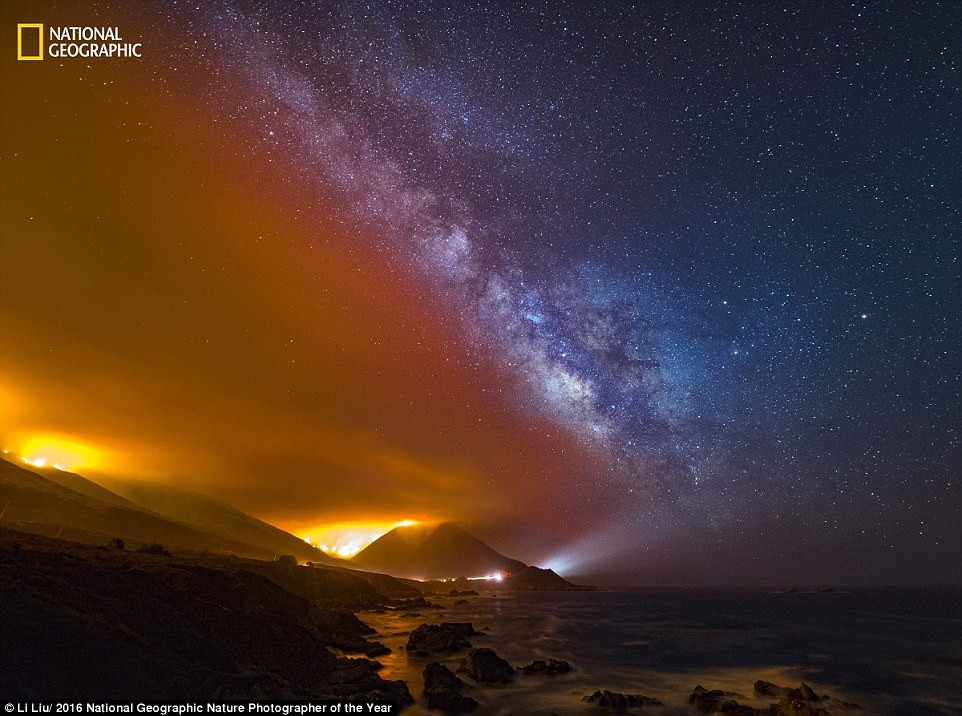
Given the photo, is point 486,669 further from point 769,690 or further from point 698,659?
point 698,659

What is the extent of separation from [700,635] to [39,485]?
13063cm

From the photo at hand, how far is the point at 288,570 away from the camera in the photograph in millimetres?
75250

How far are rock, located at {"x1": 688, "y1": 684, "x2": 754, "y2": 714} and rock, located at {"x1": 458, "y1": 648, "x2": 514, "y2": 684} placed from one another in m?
11.7

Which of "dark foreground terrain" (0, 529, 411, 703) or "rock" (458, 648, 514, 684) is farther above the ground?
"dark foreground terrain" (0, 529, 411, 703)

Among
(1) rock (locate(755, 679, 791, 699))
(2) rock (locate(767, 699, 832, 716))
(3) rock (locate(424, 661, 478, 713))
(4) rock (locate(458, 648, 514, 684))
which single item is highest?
(3) rock (locate(424, 661, 478, 713))

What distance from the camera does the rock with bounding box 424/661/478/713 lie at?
2514cm

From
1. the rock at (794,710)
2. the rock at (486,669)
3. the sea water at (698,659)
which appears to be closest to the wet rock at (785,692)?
the sea water at (698,659)

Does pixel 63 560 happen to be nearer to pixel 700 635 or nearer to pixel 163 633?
pixel 163 633

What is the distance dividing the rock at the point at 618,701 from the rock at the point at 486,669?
573 cm

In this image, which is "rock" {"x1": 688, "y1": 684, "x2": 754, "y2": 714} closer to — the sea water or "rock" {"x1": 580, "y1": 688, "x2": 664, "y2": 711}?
the sea water

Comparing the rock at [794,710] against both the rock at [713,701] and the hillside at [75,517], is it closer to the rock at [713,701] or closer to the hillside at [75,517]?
the rock at [713,701]

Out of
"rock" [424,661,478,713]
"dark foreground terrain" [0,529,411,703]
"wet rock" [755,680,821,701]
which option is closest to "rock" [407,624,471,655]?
"rock" [424,661,478,713]

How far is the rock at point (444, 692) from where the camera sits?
990 inches

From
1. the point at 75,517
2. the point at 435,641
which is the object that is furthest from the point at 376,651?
the point at 75,517
